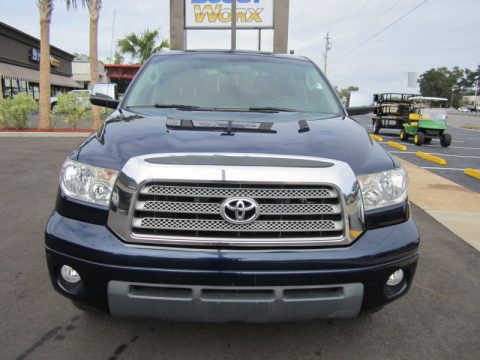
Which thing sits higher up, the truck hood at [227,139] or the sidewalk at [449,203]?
the truck hood at [227,139]

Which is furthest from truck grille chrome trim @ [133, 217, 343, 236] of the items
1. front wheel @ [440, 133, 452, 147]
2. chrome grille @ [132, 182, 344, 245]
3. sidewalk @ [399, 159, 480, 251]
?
front wheel @ [440, 133, 452, 147]

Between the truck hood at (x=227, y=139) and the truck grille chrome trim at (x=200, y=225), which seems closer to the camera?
the truck grille chrome trim at (x=200, y=225)

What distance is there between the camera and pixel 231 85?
11.7 feet

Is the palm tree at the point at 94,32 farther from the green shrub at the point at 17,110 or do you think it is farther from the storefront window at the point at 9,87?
the storefront window at the point at 9,87

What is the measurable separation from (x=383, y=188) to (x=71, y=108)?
15.5 metres

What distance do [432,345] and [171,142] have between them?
2.02m

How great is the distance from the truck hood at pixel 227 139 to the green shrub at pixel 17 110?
1409cm

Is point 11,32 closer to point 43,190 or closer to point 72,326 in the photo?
point 43,190

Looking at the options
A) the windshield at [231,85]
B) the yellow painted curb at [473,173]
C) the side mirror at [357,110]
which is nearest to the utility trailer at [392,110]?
the yellow painted curb at [473,173]

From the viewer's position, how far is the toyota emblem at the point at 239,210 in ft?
6.72

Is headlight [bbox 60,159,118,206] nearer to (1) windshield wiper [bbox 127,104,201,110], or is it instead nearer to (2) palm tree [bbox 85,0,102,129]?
(1) windshield wiper [bbox 127,104,201,110]

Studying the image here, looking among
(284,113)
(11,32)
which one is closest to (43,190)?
(284,113)

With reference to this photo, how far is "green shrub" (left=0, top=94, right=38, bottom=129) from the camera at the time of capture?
590 inches

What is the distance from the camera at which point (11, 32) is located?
83.3ft
